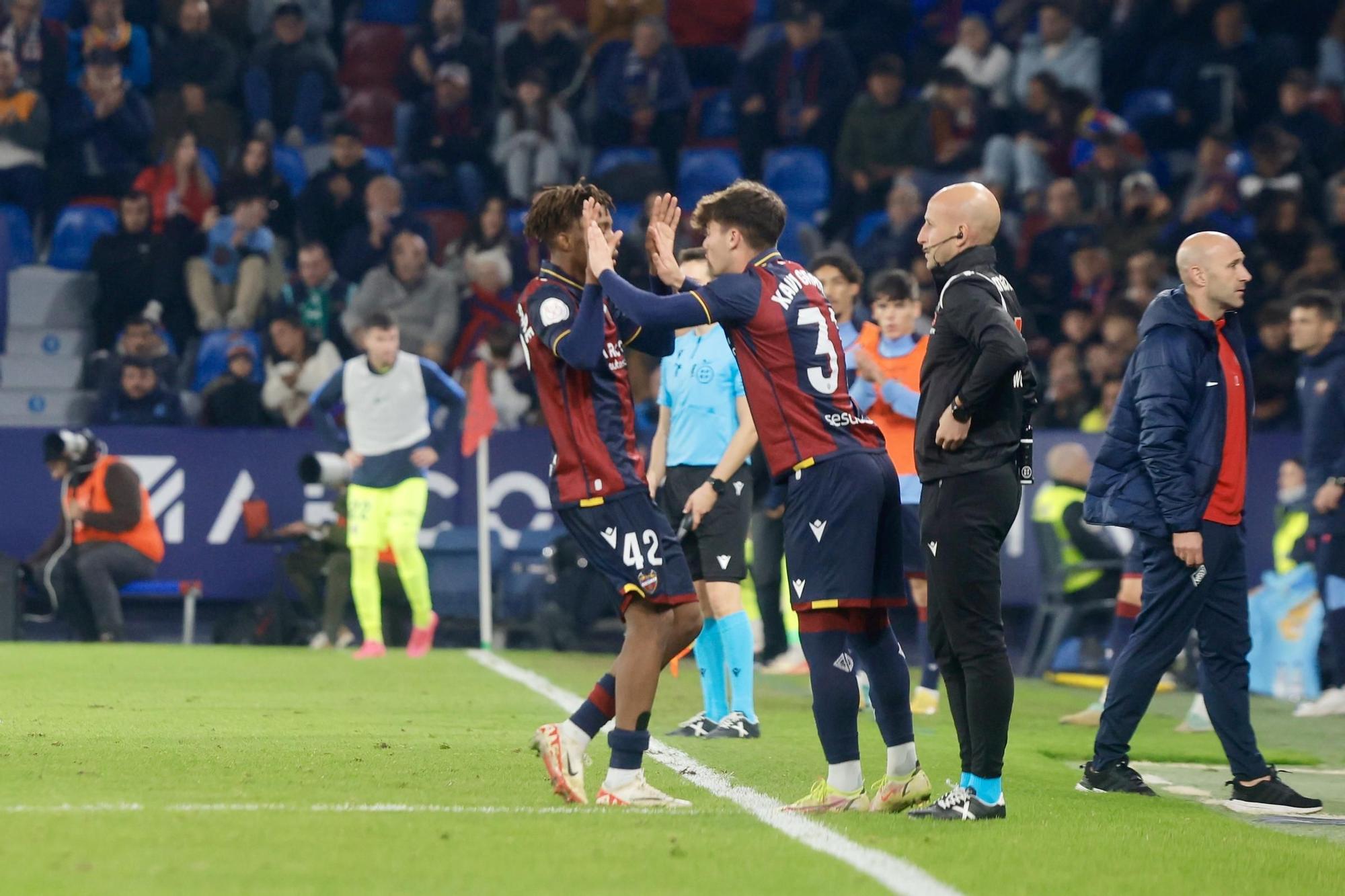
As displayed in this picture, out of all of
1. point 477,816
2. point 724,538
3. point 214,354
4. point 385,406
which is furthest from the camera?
point 214,354

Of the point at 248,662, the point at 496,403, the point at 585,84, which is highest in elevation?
the point at 585,84

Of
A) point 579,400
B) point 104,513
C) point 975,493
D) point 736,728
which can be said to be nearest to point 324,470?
point 104,513

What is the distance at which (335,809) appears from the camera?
5918 millimetres

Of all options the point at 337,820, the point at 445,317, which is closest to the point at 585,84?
the point at 445,317

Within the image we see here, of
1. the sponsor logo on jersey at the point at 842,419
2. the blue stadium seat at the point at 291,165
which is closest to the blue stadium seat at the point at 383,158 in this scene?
the blue stadium seat at the point at 291,165

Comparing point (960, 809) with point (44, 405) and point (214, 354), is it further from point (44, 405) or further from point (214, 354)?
point (44, 405)

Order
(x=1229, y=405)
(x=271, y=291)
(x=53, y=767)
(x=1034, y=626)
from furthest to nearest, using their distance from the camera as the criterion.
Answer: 1. (x=271, y=291)
2. (x=1034, y=626)
3. (x=1229, y=405)
4. (x=53, y=767)

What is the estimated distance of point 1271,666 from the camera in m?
13.4

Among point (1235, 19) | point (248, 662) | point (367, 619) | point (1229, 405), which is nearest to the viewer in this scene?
point (1229, 405)

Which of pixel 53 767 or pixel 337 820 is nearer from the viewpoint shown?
pixel 337 820

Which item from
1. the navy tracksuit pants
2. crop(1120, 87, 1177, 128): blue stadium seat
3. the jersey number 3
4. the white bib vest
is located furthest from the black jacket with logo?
crop(1120, 87, 1177, 128): blue stadium seat

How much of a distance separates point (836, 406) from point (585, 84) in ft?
50.1

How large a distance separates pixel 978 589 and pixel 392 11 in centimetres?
1683

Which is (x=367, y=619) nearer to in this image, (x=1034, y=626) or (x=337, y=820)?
(x=1034, y=626)
